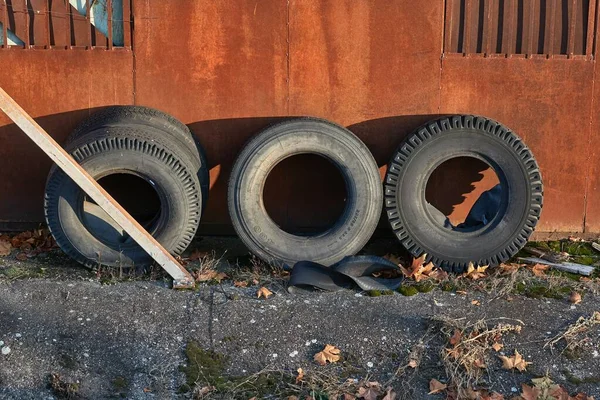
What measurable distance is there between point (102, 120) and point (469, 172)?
3.38 meters

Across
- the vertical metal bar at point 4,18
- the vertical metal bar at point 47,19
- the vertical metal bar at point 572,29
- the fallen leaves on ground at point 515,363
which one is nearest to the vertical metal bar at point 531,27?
the vertical metal bar at point 572,29

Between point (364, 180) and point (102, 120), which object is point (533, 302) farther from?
point (102, 120)

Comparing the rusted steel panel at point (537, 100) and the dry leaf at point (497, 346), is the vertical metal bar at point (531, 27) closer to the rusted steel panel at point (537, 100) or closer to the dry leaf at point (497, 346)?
the rusted steel panel at point (537, 100)

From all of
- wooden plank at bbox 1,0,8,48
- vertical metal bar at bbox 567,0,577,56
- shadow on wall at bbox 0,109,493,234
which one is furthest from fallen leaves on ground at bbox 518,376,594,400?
wooden plank at bbox 1,0,8,48

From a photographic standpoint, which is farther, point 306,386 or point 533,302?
point 533,302

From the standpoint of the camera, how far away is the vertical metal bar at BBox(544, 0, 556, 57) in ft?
23.6

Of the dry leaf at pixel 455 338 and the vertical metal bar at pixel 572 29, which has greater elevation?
the vertical metal bar at pixel 572 29

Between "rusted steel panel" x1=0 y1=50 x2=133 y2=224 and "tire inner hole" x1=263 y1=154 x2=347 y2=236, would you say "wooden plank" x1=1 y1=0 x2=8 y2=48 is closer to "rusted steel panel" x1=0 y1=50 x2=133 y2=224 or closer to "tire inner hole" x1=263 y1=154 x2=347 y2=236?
"rusted steel panel" x1=0 y1=50 x2=133 y2=224

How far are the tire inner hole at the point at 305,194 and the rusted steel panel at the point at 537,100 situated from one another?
1.24 meters

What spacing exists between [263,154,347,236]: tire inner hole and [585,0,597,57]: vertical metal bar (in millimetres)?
2543

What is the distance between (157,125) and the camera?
6.84m

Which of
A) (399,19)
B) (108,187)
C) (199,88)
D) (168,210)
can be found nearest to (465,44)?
(399,19)

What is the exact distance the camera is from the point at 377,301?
19.9 feet

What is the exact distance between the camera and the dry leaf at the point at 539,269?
22.1 feet
